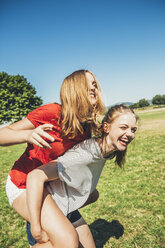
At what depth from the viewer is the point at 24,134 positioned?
1602 millimetres

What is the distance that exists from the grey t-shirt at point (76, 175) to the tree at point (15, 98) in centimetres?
4060

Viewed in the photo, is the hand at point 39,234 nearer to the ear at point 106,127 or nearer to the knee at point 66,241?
the knee at point 66,241

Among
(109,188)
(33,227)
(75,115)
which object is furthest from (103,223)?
(75,115)

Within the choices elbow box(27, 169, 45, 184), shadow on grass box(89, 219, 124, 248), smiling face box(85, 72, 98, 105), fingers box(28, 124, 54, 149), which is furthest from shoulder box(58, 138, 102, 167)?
shadow on grass box(89, 219, 124, 248)

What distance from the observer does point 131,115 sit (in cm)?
213

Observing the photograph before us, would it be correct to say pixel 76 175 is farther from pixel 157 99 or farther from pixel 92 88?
pixel 157 99

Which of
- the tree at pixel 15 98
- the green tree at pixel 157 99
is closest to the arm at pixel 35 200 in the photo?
the tree at pixel 15 98

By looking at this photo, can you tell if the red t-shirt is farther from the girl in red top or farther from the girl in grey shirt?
the girl in grey shirt

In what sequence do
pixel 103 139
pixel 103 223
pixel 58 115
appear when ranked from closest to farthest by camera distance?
1. pixel 58 115
2. pixel 103 139
3. pixel 103 223

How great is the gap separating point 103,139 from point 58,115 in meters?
0.63

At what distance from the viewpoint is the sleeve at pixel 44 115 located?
5.92 feet

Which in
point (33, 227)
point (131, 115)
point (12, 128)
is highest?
point (12, 128)

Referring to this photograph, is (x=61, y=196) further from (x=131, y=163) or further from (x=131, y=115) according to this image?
(x=131, y=163)

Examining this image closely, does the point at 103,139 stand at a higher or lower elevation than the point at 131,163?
higher
